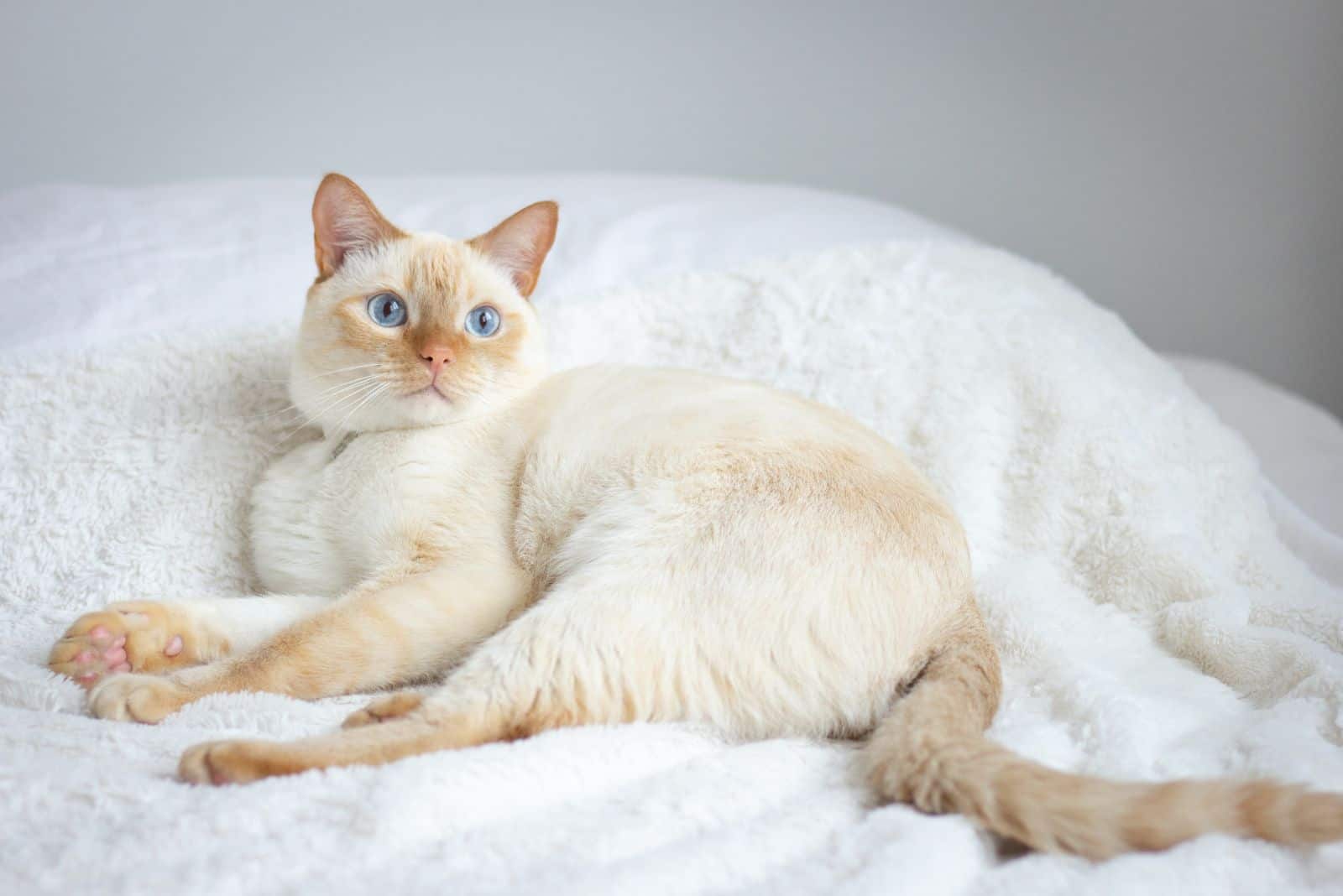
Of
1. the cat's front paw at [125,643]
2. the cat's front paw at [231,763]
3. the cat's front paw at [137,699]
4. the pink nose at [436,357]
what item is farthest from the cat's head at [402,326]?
the cat's front paw at [231,763]

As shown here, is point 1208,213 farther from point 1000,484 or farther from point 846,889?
point 846,889

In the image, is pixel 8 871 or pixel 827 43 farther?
pixel 827 43

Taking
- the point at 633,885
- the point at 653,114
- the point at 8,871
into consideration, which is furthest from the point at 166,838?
the point at 653,114

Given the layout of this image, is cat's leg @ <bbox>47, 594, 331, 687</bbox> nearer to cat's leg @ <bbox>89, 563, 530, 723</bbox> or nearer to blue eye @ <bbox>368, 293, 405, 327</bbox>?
cat's leg @ <bbox>89, 563, 530, 723</bbox>

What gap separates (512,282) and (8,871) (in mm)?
1259

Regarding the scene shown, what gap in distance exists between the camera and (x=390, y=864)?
1.02 m

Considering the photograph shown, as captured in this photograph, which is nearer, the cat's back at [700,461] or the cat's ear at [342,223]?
the cat's back at [700,461]

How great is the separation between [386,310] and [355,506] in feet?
1.11

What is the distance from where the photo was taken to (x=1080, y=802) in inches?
42.0

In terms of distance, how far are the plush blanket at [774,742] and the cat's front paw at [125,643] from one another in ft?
0.14

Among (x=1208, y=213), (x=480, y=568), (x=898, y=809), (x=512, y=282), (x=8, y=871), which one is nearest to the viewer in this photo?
(x=8, y=871)

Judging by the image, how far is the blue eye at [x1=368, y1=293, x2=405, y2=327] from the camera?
1763mm

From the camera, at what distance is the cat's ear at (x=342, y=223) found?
70.3 inches

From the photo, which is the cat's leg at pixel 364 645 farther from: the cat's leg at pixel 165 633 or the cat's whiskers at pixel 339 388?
the cat's whiskers at pixel 339 388
